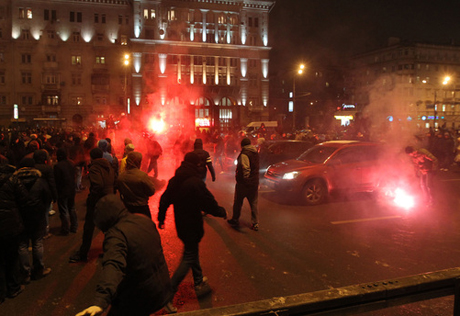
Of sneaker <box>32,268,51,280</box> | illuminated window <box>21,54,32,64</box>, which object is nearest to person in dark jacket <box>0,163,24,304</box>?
sneaker <box>32,268,51,280</box>

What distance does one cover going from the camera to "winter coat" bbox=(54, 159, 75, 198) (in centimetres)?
600

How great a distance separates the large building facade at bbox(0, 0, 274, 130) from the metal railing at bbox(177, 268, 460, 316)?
44.2 m

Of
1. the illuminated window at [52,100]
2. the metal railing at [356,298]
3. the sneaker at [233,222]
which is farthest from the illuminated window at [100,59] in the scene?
the metal railing at [356,298]

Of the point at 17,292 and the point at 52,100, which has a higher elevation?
the point at 52,100

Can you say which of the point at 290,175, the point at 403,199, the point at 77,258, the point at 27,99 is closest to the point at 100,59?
the point at 27,99

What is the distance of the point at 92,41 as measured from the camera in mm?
49406

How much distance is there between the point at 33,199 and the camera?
4.42m

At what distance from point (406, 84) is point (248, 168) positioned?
58.2 ft

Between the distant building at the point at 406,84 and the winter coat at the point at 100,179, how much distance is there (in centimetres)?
1670

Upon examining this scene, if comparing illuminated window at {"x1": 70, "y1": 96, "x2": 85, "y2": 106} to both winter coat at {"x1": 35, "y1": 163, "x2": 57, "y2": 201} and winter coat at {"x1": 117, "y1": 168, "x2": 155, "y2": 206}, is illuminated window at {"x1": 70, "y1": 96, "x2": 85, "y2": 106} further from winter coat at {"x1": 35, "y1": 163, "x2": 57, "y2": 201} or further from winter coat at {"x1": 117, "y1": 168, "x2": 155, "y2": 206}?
winter coat at {"x1": 117, "y1": 168, "x2": 155, "y2": 206}

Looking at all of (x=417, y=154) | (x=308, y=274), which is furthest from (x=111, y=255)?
(x=417, y=154)

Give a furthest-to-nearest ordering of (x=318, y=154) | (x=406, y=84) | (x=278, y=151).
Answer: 1. (x=406, y=84)
2. (x=278, y=151)
3. (x=318, y=154)

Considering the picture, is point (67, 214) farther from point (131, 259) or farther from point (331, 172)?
point (331, 172)

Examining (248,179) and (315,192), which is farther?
(315,192)
